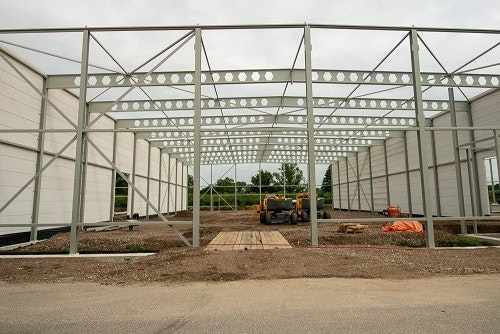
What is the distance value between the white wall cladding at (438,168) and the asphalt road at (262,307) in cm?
617

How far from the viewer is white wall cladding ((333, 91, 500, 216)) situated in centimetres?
1462

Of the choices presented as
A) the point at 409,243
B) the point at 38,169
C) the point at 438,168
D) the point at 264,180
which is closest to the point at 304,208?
the point at 438,168

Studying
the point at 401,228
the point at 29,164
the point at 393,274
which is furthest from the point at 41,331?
the point at 401,228

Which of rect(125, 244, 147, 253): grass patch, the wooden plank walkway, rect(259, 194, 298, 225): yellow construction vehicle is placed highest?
rect(259, 194, 298, 225): yellow construction vehicle

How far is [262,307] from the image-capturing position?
4207 mm

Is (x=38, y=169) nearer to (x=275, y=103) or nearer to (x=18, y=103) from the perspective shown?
(x=18, y=103)

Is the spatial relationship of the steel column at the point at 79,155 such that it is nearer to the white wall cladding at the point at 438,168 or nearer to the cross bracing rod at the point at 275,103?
the cross bracing rod at the point at 275,103

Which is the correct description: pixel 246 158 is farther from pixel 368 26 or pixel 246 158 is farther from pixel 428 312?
pixel 428 312

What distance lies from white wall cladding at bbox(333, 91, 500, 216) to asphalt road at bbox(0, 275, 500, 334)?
617 cm

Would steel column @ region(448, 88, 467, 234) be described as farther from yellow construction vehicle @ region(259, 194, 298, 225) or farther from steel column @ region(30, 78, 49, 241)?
steel column @ region(30, 78, 49, 241)

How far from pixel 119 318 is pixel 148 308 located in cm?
45

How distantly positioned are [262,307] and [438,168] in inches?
713

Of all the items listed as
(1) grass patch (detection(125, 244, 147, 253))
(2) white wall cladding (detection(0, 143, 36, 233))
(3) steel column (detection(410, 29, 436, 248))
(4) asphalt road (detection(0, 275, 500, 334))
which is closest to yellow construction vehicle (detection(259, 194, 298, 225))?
(3) steel column (detection(410, 29, 436, 248))

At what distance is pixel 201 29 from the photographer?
9.14m
